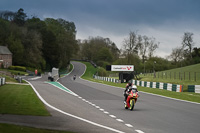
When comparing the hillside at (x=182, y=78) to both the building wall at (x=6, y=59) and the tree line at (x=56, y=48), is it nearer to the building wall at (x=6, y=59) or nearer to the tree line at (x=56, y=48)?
the tree line at (x=56, y=48)

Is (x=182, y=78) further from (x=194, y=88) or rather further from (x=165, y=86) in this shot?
(x=194, y=88)

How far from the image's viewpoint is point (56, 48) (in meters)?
132

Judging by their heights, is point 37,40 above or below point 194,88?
above

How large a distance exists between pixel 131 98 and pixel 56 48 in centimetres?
11653

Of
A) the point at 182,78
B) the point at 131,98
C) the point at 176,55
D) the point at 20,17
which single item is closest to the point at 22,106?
the point at 131,98

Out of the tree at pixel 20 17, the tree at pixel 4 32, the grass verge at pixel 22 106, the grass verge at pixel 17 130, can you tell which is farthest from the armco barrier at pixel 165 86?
the tree at pixel 20 17

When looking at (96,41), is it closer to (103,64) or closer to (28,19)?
(103,64)

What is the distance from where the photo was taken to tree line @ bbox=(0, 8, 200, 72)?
10238 cm

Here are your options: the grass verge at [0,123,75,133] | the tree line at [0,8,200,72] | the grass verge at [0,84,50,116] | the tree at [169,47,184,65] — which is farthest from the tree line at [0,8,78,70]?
the grass verge at [0,123,75,133]

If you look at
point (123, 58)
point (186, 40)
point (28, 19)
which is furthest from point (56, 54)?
point (186, 40)

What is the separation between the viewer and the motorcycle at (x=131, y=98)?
16747mm

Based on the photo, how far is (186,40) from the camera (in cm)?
10100

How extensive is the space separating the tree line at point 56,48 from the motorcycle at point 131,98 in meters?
68.7

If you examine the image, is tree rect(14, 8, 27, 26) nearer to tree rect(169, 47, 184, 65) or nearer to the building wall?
the building wall
